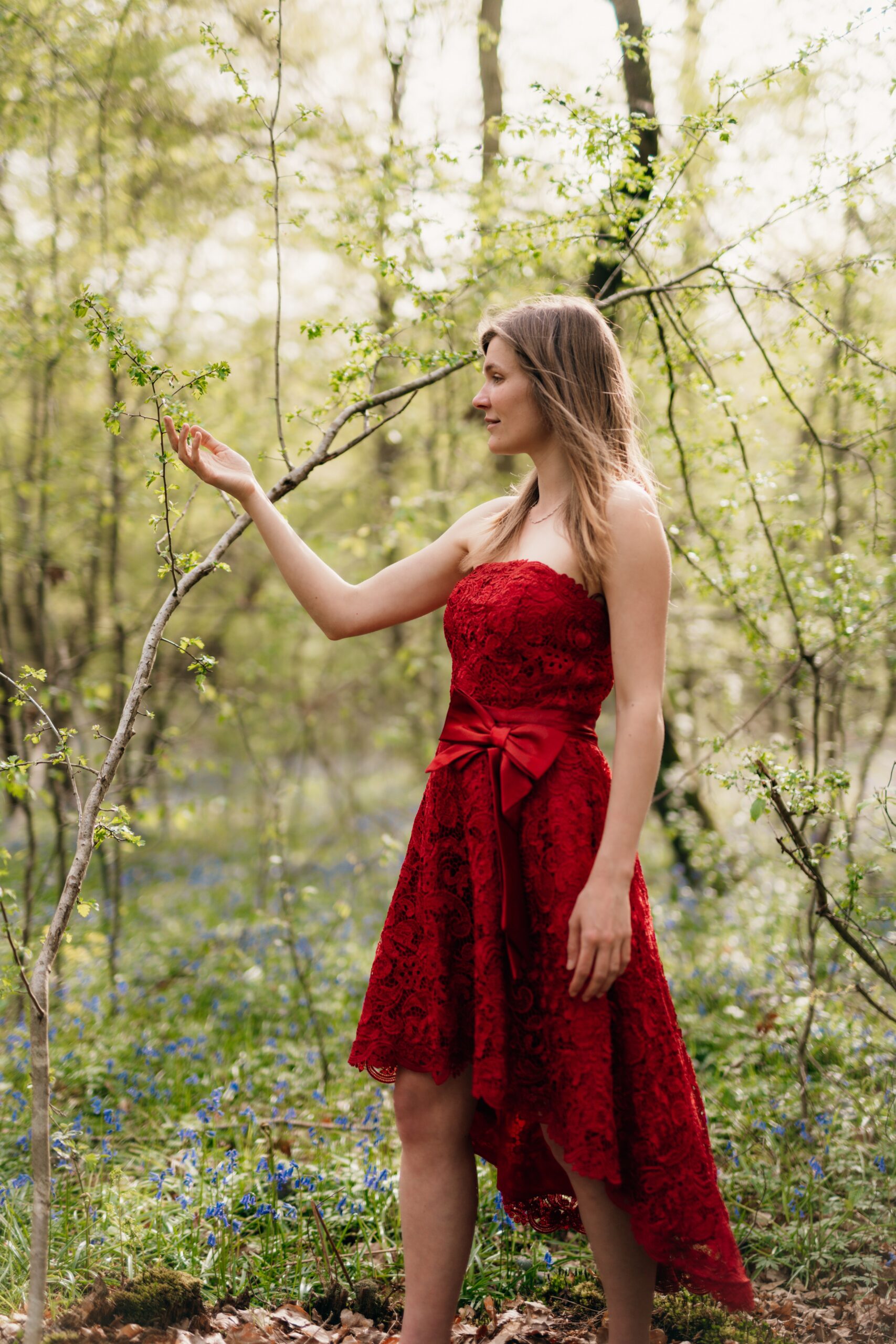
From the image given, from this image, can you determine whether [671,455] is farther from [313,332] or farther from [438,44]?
[438,44]

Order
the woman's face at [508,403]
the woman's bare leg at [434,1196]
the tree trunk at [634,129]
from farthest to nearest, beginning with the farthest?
the tree trunk at [634,129]
the woman's face at [508,403]
the woman's bare leg at [434,1196]

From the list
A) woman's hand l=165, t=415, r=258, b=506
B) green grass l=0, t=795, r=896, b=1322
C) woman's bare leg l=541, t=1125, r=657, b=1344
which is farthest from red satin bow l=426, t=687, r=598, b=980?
green grass l=0, t=795, r=896, b=1322

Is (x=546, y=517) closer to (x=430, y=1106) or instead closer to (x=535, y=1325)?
(x=430, y=1106)

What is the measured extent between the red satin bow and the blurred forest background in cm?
60

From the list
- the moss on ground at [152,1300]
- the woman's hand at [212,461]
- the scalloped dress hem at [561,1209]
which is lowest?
the moss on ground at [152,1300]

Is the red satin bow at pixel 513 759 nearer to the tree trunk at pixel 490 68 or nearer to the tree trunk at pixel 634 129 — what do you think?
the tree trunk at pixel 634 129

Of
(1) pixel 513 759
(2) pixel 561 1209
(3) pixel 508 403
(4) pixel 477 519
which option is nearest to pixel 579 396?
(3) pixel 508 403

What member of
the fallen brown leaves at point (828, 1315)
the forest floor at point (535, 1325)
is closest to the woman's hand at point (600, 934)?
the forest floor at point (535, 1325)

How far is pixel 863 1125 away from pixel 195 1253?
74.3 inches

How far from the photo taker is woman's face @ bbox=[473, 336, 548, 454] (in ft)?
6.31

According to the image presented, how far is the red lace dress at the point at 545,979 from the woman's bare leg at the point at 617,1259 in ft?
0.13

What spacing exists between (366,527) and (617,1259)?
131 inches

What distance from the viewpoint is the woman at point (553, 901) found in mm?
1688

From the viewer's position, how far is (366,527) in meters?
4.42
